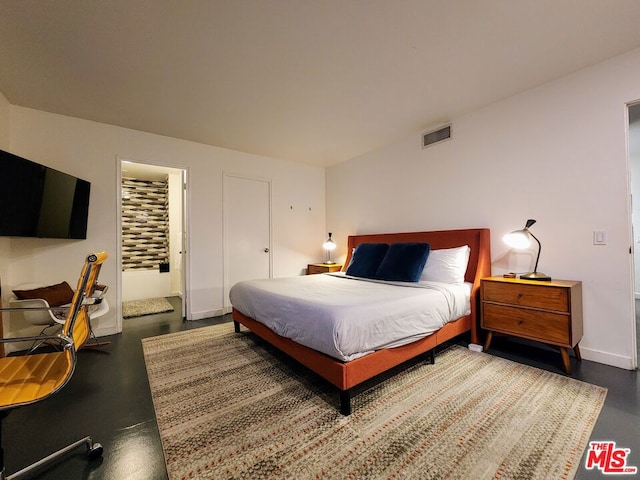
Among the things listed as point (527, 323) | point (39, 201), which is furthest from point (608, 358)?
point (39, 201)

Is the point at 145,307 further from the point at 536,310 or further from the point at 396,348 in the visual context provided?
the point at 536,310

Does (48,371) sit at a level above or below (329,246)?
below

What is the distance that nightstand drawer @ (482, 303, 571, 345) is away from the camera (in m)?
2.21

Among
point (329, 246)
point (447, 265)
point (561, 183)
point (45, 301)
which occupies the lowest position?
point (45, 301)

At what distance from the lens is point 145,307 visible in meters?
4.75

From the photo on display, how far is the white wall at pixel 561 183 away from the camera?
231cm

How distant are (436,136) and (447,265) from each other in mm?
1757

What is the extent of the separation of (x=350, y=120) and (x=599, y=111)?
7.72 ft

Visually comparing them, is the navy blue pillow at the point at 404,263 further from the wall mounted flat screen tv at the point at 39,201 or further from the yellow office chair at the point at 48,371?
the wall mounted flat screen tv at the point at 39,201

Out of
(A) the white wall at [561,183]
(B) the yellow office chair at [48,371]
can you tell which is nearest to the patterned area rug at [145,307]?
(B) the yellow office chair at [48,371]

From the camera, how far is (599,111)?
240cm

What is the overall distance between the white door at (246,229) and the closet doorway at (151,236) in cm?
168

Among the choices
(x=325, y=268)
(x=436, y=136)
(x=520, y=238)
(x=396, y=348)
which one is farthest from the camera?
(x=325, y=268)

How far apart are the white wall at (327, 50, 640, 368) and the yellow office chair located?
352cm
